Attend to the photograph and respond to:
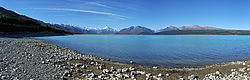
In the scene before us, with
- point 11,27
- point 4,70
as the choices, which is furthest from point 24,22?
point 4,70

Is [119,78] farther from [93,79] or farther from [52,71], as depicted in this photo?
[52,71]

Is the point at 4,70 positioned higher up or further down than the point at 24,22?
further down

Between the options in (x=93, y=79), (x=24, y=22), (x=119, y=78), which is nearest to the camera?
(x=93, y=79)

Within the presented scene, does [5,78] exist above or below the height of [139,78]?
above

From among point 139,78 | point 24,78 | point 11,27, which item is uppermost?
point 11,27

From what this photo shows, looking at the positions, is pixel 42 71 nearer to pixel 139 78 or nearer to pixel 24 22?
pixel 139 78

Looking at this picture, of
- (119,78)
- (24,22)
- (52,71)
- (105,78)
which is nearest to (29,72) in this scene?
(52,71)

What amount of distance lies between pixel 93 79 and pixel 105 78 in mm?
882

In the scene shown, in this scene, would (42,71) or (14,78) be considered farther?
(42,71)

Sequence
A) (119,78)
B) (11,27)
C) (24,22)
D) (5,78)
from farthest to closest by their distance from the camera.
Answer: (24,22)
(11,27)
(119,78)
(5,78)

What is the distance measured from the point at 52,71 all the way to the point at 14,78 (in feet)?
8.82

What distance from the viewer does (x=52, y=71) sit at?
11328 mm

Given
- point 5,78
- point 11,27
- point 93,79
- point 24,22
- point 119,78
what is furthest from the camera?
point 24,22

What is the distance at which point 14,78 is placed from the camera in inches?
351
